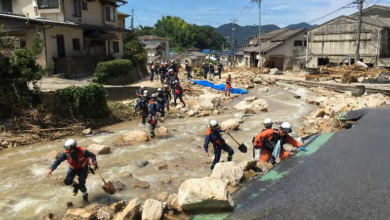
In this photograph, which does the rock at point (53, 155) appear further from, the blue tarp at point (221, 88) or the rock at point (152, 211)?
the blue tarp at point (221, 88)

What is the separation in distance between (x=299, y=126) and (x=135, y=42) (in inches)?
805

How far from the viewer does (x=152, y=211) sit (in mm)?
5578

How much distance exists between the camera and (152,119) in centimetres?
1191

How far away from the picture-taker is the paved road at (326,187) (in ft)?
18.4

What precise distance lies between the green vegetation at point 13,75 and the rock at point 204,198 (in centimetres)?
923

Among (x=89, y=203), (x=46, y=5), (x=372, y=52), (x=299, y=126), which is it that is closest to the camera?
(x=89, y=203)

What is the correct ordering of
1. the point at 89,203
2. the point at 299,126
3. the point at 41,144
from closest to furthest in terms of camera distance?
the point at 89,203, the point at 41,144, the point at 299,126

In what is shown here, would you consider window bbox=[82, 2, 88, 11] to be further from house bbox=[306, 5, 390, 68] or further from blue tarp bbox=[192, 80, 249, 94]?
house bbox=[306, 5, 390, 68]

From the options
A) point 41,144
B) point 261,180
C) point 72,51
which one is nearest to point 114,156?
point 41,144

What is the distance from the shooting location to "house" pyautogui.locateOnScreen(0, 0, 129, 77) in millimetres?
19000

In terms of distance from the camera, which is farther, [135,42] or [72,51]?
[135,42]

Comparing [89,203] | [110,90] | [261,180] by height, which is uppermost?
[110,90]

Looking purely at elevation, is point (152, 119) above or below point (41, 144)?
above

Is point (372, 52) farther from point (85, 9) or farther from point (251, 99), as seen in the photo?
point (85, 9)
